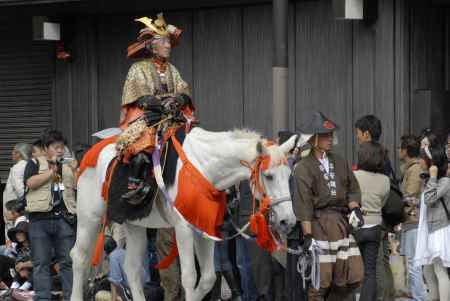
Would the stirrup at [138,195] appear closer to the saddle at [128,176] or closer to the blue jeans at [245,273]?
the saddle at [128,176]

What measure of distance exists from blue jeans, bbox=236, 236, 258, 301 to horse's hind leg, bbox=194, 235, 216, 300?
7.15 ft

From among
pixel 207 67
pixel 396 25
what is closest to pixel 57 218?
pixel 207 67

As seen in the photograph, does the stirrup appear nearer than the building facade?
Yes

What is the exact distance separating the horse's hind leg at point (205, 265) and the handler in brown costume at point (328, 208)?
91 cm

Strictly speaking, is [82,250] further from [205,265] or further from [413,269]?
[413,269]

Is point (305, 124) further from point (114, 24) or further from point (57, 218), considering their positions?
point (114, 24)

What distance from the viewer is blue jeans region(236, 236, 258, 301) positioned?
492 inches

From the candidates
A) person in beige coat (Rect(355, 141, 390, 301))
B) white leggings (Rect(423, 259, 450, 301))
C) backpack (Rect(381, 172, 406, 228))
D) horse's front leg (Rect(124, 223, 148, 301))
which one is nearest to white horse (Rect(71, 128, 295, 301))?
horse's front leg (Rect(124, 223, 148, 301))

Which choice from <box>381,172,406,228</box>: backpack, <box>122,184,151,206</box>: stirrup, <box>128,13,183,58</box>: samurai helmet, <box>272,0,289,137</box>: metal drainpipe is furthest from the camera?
<box>272,0,289,137</box>: metal drainpipe

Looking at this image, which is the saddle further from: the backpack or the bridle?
the backpack

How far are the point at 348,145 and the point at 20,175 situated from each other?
4.62 m

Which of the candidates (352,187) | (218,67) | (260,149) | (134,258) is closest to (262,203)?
(260,149)

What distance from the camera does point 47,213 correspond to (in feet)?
42.3

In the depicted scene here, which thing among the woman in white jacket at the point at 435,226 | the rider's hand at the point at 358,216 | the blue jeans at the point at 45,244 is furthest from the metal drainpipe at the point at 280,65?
the blue jeans at the point at 45,244
